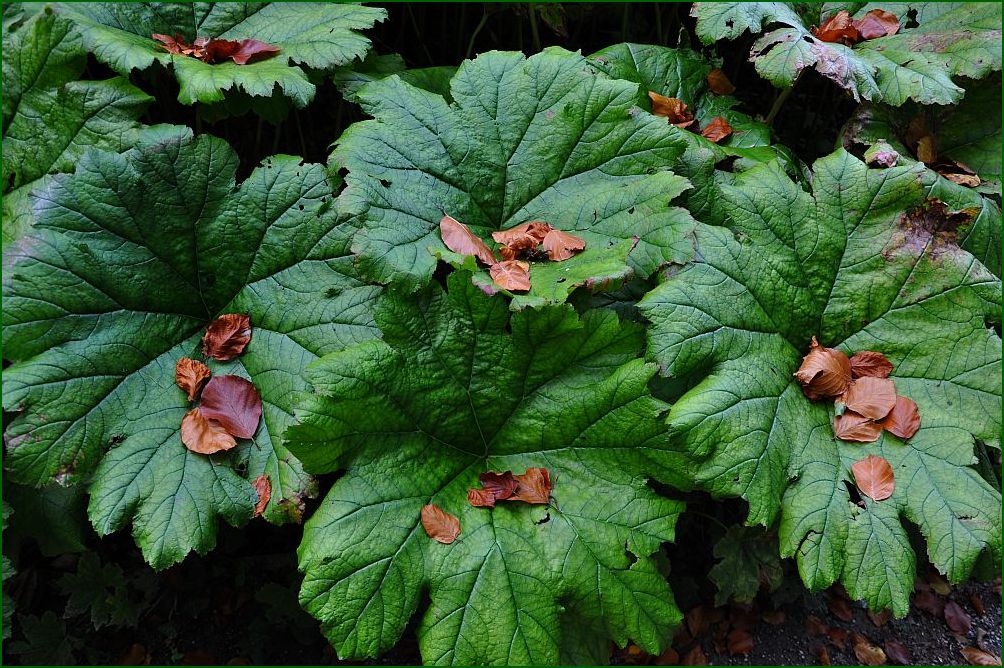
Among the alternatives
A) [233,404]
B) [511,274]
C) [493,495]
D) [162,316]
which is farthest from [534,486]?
[162,316]

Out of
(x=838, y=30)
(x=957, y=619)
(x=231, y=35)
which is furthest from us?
(x=957, y=619)

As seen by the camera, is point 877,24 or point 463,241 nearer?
point 463,241

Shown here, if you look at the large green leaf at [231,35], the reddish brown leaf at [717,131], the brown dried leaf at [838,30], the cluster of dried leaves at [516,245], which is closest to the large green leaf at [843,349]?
the cluster of dried leaves at [516,245]

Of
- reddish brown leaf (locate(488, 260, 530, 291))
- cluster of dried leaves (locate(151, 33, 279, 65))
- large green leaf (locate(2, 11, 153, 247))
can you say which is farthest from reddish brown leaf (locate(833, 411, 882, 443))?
large green leaf (locate(2, 11, 153, 247))

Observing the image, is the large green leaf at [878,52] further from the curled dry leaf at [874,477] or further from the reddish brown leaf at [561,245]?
the curled dry leaf at [874,477]

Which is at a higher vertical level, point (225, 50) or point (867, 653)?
point (225, 50)

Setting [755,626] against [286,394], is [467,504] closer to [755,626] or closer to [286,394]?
[286,394]

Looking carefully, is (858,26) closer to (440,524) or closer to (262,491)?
(440,524)
